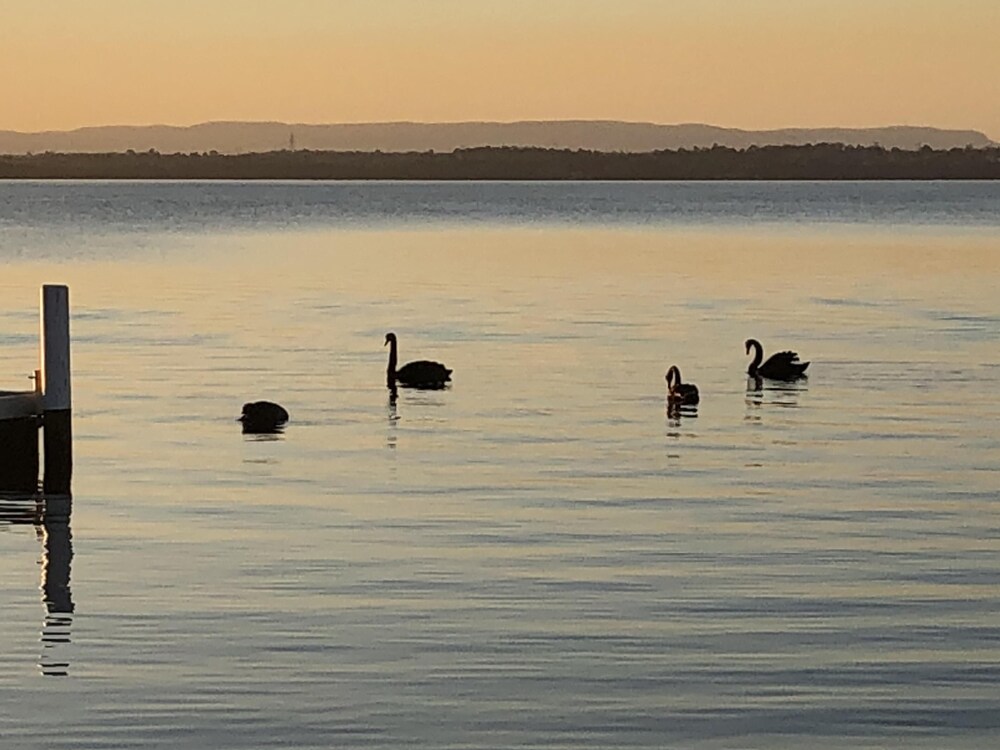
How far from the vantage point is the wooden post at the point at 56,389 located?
851 inches

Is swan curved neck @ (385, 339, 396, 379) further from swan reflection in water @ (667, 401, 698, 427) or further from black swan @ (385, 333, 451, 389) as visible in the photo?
swan reflection in water @ (667, 401, 698, 427)

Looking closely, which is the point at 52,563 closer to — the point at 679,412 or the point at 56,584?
the point at 56,584

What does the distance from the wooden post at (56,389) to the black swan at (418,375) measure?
1279 cm

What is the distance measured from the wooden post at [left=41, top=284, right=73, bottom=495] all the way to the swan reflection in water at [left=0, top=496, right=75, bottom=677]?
0.26 m

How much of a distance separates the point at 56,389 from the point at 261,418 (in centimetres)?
737

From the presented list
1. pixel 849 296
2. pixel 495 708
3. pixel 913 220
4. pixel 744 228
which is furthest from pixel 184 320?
pixel 913 220

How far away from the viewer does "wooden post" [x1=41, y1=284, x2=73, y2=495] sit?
21625mm

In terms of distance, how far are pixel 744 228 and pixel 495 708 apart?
12165 centimetres

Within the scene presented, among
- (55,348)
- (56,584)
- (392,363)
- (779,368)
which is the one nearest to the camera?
(56,584)

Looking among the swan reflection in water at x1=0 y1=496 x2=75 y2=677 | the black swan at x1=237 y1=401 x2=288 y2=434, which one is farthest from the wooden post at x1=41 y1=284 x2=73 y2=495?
the black swan at x1=237 y1=401 x2=288 y2=434

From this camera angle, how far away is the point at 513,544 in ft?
66.6

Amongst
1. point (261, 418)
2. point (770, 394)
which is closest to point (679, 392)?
point (770, 394)

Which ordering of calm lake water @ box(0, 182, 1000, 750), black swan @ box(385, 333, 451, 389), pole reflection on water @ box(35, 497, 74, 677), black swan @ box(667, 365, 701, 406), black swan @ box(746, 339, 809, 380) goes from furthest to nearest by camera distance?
black swan @ box(746, 339, 809, 380) → black swan @ box(385, 333, 451, 389) → black swan @ box(667, 365, 701, 406) → pole reflection on water @ box(35, 497, 74, 677) → calm lake water @ box(0, 182, 1000, 750)

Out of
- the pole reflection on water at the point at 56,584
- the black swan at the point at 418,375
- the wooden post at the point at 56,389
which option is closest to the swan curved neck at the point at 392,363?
the black swan at the point at 418,375
